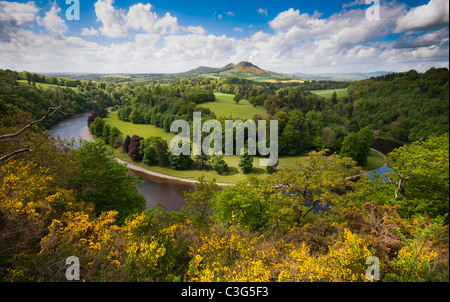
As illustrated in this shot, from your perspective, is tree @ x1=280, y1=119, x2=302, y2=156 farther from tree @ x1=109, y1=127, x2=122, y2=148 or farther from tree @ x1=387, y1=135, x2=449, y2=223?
tree @ x1=109, y1=127, x2=122, y2=148

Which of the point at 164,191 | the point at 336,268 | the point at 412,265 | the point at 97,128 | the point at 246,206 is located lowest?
the point at 164,191

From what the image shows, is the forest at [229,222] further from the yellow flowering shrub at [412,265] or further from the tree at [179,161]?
the tree at [179,161]

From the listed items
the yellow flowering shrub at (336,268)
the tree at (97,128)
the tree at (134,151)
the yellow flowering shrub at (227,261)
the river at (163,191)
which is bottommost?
the river at (163,191)

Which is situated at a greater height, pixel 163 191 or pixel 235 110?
pixel 235 110

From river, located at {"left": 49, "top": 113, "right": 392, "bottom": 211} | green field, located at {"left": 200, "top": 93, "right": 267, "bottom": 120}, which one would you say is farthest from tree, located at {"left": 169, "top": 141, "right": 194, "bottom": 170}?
green field, located at {"left": 200, "top": 93, "right": 267, "bottom": 120}

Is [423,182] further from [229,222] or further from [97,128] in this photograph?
[97,128]

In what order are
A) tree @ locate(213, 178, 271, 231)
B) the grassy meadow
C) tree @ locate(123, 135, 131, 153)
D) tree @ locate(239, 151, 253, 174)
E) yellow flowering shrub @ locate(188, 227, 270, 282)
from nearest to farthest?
yellow flowering shrub @ locate(188, 227, 270, 282)
tree @ locate(213, 178, 271, 231)
the grassy meadow
tree @ locate(239, 151, 253, 174)
tree @ locate(123, 135, 131, 153)

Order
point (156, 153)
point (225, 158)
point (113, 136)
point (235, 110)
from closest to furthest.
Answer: point (156, 153) < point (225, 158) < point (113, 136) < point (235, 110)

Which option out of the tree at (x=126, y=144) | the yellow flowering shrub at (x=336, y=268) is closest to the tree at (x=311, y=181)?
the yellow flowering shrub at (x=336, y=268)

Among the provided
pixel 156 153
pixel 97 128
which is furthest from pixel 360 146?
pixel 97 128

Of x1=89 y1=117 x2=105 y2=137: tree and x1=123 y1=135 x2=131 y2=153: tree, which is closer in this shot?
x1=123 y1=135 x2=131 y2=153: tree

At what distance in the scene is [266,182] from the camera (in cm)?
1641
